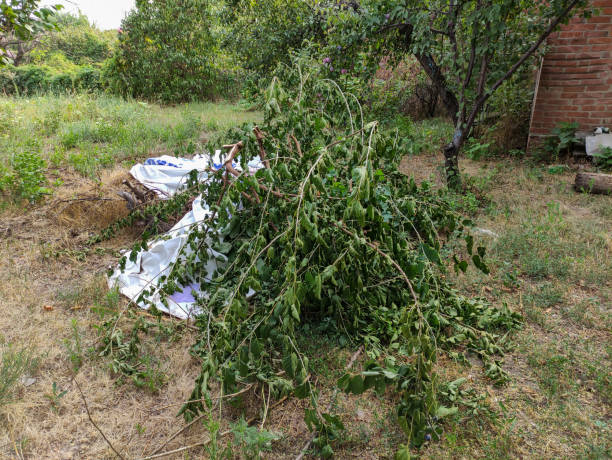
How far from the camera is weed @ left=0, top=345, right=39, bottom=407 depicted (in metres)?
2.14

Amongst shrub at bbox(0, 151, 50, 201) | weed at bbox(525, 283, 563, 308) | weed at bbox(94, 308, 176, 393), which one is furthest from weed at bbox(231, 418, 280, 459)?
shrub at bbox(0, 151, 50, 201)

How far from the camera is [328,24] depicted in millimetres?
5434

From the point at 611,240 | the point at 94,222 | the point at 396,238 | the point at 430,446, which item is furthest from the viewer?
the point at 94,222

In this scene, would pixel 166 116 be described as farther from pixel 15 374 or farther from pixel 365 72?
pixel 15 374

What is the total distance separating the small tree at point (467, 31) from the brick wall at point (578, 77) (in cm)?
113

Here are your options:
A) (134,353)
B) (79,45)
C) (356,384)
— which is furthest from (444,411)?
(79,45)

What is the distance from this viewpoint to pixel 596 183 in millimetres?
4707

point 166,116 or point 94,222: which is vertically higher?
point 166,116

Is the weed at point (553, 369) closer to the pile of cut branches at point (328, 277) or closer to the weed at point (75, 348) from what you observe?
the pile of cut branches at point (328, 277)

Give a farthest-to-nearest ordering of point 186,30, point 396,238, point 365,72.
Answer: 1. point 186,30
2. point 365,72
3. point 396,238

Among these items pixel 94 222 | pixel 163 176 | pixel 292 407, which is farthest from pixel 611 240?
pixel 94 222

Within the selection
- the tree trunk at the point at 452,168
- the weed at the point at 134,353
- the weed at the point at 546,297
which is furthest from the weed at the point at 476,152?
the weed at the point at 134,353

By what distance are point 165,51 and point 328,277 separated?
1108 cm

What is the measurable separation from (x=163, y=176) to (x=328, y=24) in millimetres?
2929
